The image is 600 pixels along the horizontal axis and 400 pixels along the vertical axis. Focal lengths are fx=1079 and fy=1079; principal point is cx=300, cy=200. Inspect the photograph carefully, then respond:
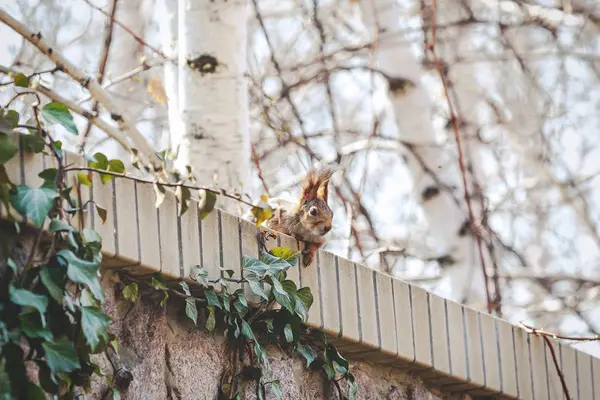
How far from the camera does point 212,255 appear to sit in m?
2.46

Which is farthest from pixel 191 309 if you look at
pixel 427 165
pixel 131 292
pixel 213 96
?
pixel 427 165

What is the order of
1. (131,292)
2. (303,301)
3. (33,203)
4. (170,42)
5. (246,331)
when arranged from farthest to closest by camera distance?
(170,42) → (303,301) → (246,331) → (131,292) → (33,203)

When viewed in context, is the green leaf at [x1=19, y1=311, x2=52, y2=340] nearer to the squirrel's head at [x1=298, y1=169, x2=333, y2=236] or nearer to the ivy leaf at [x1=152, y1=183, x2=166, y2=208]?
the ivy leaf at [x1=152, y1=183, x2=166, y2=208]

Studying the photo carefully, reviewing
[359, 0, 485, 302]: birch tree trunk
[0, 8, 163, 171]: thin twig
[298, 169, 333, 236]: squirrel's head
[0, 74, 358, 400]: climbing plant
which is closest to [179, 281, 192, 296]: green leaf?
[0, 74, 358, 400]: climbing plant

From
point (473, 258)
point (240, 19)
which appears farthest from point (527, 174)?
point (240, 19)

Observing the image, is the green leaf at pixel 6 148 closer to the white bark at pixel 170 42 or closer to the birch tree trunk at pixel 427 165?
the white bark at pixel 170 42

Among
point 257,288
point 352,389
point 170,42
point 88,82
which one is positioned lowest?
point 352,389

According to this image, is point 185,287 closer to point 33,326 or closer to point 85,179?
point 85,179

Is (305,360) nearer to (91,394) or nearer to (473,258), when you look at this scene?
(91,394)

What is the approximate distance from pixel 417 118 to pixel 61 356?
3.66 meters

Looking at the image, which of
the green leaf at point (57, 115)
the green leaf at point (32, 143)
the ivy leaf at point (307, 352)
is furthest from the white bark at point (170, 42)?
the green leaf at point (32, 143)

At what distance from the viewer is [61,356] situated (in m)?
1.92

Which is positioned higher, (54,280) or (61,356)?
(54,280)

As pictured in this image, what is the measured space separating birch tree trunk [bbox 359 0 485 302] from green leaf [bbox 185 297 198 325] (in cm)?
288
